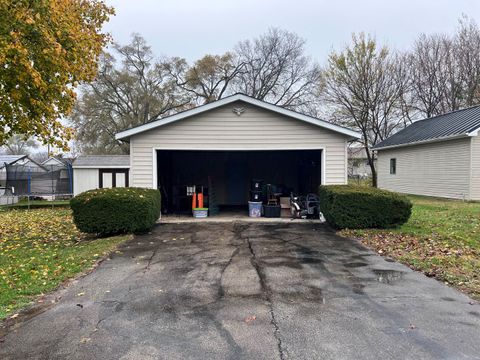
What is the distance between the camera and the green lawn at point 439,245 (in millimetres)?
5378

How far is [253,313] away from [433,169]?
1653cm

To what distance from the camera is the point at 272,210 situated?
11977 millimetres

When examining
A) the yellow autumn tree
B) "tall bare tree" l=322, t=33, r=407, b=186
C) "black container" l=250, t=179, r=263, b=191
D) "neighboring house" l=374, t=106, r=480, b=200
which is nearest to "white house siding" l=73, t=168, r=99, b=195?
"black container" l=250, t=179, r=263, b=191

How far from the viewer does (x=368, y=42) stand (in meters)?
24.7

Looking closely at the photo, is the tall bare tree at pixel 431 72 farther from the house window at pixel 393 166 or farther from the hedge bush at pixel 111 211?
the hedge bush at pixel 111 211

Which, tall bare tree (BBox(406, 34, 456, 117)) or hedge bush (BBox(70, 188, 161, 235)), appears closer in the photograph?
hedge bush (BBox(70, 188, 161, 235))

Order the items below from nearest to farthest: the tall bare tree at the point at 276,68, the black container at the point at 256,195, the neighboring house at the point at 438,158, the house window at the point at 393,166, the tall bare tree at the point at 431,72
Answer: the black container at the point at 256,195, the neighboring house at the point at 438,158, the house window at the point at 393,166, the tall bare tree at the point at 431,72, the tall bare tree at the point at 276,68

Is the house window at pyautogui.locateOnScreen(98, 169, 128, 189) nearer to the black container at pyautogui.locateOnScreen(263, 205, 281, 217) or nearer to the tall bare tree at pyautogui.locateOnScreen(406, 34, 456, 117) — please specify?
the black container at pyautogui.locateOnScreen(263, 205, 281, 217)

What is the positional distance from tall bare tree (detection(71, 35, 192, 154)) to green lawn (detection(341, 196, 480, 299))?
2721cm

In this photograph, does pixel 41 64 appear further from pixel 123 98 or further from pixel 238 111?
pixel 123 98

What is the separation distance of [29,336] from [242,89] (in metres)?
34.2

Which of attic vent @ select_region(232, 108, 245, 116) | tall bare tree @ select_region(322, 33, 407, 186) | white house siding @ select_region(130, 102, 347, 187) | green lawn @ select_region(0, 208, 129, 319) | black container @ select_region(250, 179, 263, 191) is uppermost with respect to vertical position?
tall bare tree @ select_region(322, 33, 407, 186)

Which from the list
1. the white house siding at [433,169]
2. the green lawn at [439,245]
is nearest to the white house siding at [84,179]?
the green lawn at [439,245]

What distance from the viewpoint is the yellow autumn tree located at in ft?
22.3
